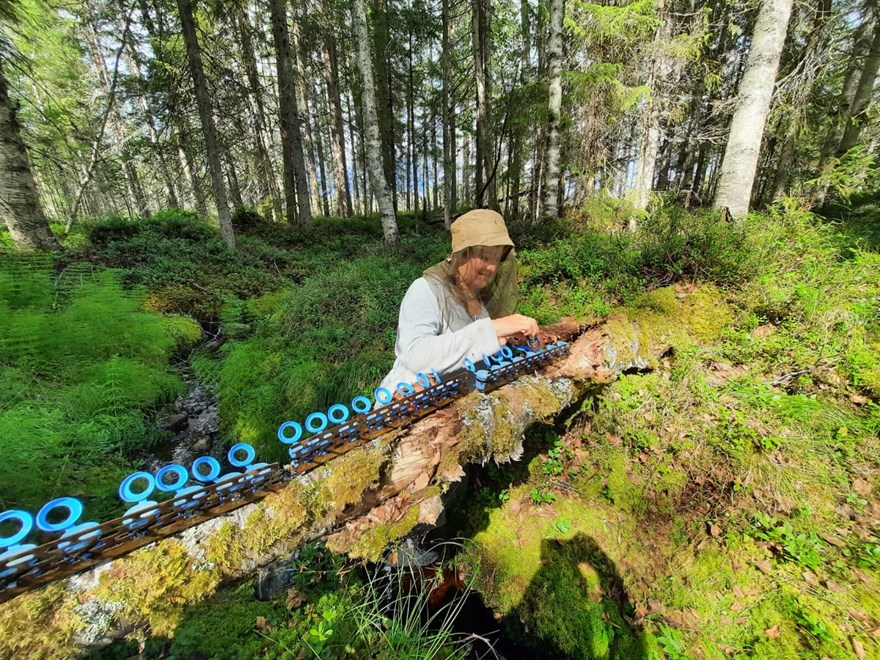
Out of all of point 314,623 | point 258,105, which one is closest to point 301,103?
point 258,105

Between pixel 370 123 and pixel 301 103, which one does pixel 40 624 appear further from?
pixel 301 103

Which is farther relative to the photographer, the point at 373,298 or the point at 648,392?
the point at 373,298

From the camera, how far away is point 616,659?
98.1 inches

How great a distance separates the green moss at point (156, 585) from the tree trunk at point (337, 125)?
20.4 metres

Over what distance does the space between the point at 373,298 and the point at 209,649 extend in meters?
4.76

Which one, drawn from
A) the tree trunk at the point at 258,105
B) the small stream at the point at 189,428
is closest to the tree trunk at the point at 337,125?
the tree trunk at the point at 258,105

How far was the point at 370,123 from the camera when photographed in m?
8.77

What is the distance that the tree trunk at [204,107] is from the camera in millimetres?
8461

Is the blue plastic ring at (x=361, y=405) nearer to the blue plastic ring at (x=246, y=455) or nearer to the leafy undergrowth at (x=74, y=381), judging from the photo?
the blue plastic ring at (x=246, y=455)

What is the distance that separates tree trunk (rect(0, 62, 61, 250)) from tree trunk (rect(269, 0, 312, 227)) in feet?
25.2

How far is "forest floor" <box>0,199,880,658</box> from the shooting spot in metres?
2.49

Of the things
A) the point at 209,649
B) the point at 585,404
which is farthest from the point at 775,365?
the point at 209,649

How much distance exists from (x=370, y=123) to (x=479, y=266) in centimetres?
840

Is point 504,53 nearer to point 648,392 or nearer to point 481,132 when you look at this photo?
point 481,132
